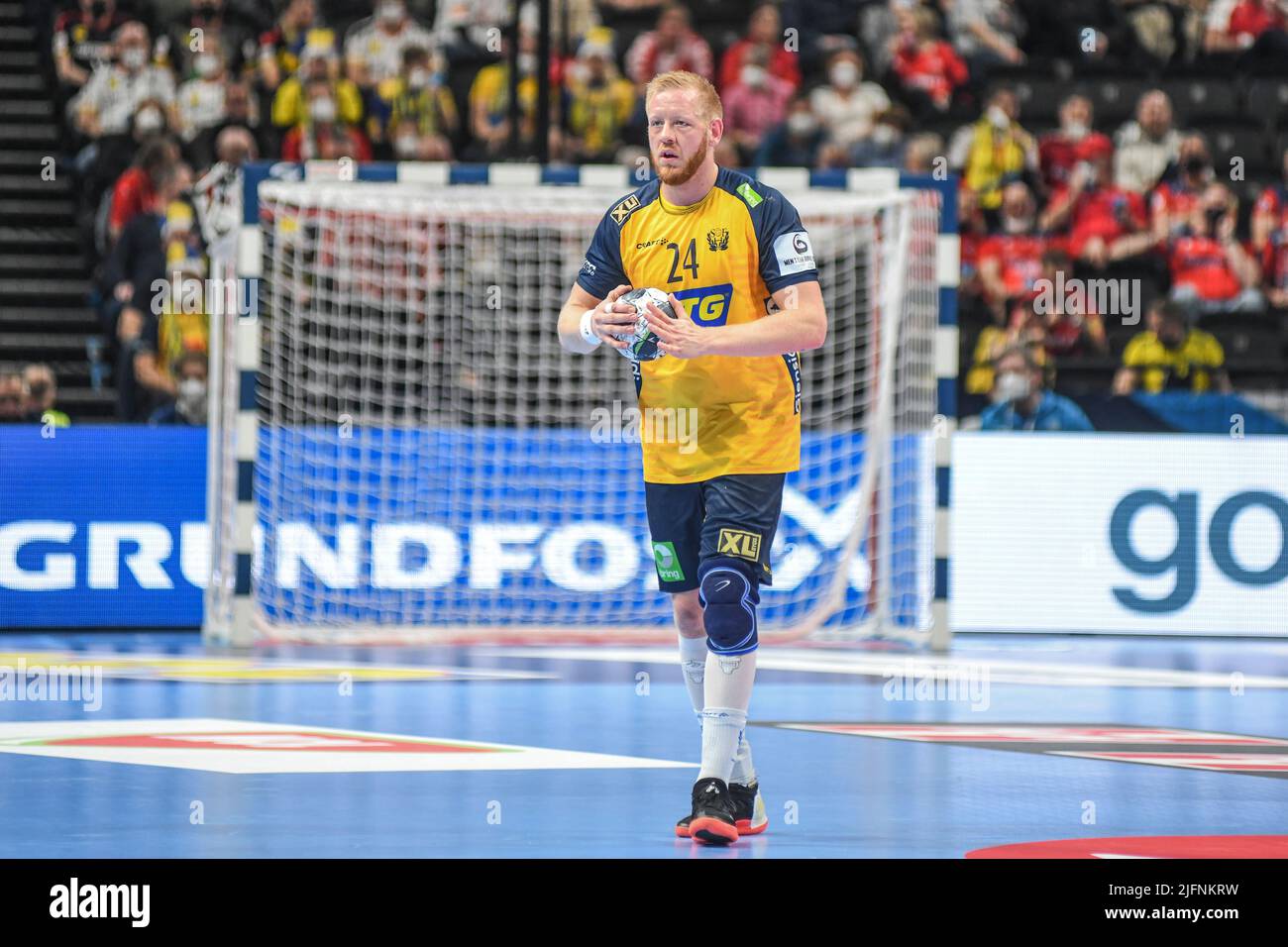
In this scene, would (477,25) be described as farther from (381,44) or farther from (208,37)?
(208,37)

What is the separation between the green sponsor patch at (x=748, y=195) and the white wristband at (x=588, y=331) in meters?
0.59

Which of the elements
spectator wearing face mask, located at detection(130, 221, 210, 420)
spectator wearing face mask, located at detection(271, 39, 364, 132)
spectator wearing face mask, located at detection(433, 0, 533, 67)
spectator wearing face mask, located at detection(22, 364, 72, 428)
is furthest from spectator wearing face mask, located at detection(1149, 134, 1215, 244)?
spectator wearing face mask, located at detection(22, 364, 72, 428)

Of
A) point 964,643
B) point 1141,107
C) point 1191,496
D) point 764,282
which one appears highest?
point 1141,107

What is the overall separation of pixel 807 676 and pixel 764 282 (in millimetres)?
5795

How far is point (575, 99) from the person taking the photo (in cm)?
1792

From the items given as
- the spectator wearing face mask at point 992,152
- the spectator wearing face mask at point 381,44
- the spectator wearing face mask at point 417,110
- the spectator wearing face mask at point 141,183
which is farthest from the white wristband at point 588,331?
the spectator wearing face mask at point 381,44

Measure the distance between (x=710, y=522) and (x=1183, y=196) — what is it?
12.8 metres

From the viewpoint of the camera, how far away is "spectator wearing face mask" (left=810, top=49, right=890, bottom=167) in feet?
58.7

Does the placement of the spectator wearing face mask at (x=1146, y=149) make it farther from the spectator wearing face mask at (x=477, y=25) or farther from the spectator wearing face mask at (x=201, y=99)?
the spectator wearing face mask at (x=201, y=99)

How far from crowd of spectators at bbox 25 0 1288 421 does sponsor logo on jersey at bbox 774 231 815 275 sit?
10234mm

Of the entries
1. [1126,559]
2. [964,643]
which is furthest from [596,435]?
[1126,559]

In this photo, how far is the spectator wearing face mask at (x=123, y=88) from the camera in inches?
699

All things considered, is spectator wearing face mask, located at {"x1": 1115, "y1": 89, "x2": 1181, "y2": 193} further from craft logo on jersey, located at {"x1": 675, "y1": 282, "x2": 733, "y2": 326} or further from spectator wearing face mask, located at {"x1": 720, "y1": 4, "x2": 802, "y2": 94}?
craft logo on jersey, located at {"x1": 675, "y1": 282, "x2": 733, "y2": 326}

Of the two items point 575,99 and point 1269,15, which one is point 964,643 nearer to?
point 575,99
